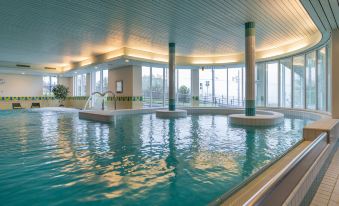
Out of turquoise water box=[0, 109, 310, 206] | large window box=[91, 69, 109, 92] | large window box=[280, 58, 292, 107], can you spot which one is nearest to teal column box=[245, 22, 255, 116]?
turquoise water box=[0, 109, 310, 206]

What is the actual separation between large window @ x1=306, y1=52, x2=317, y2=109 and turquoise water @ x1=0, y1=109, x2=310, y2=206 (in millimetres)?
6050

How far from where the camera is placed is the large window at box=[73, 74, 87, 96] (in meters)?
18.8

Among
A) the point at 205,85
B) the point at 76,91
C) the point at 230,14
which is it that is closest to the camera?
the point at 230,14

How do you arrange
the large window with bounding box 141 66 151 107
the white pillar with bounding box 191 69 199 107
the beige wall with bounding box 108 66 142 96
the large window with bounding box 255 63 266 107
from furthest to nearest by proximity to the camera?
1. the white pillar with bounding box 191 69 199 107
2. the large window with bounding box 141 66 151 107
3. the beige wall with bounding box 108 66 142 96
4. the large window with bounding box 255 63 266 107

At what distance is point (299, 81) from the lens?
10.9 metres

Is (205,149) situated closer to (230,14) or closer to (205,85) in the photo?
(230,14)

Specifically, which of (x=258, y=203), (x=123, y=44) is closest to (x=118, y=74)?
(x=123, y=44)

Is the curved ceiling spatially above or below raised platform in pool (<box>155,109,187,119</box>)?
above

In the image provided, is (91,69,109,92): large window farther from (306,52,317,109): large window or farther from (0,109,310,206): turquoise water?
(306,52,317,109): large window

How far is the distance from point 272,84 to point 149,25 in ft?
27.8

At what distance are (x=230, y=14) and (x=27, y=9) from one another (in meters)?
5.92

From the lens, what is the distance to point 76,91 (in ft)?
64.7

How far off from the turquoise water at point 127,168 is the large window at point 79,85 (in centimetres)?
1449

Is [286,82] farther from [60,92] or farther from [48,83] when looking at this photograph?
[48,83]
